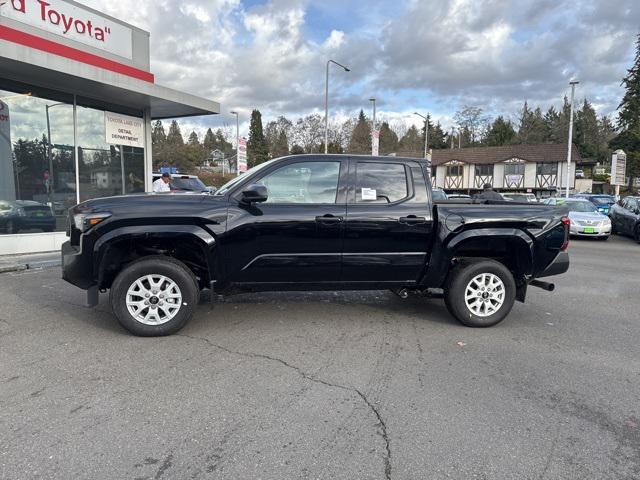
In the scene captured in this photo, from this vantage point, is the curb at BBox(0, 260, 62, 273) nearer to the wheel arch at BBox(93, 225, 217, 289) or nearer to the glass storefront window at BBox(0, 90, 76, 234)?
the glass storefront window at BBox(0, 90, 76, 234)

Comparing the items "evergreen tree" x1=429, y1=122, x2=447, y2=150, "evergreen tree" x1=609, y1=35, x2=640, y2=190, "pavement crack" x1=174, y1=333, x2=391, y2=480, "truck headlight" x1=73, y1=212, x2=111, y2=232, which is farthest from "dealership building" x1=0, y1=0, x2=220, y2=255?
"evergreen tree" x1=429, y1=122, x2=447, y2=150

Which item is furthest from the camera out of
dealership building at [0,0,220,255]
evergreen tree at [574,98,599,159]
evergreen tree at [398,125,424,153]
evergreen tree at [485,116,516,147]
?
evergreen tree at [398,125,424,153]

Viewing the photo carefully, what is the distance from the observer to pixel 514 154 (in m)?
54.9

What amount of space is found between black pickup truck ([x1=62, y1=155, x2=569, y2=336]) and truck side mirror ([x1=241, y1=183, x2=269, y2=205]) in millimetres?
10

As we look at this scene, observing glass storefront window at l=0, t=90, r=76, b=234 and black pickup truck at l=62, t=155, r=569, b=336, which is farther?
glass storefront window at l=0, t=90, r=76, b=234

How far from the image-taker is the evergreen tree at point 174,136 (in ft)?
254

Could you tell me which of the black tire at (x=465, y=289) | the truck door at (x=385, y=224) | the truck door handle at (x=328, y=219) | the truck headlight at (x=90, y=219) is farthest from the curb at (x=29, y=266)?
the black tire at (x=465, y=289)

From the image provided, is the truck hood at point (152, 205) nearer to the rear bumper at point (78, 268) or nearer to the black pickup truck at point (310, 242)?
the black pickup truck at point (310, 242)

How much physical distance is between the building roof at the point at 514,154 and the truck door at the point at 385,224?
53.9m

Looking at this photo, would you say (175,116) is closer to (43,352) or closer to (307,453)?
Result: (43,352)

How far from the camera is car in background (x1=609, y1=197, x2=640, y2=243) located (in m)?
15.4

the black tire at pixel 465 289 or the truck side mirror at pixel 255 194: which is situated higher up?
the truck side mirror at pixel 255 194

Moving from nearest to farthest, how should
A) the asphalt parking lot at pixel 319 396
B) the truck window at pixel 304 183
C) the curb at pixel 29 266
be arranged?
the asphalt parking lot at pixel 319 396 < the truck window at pixel 304 183 < the curb at pixel 29 266

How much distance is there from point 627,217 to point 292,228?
1590 cm
